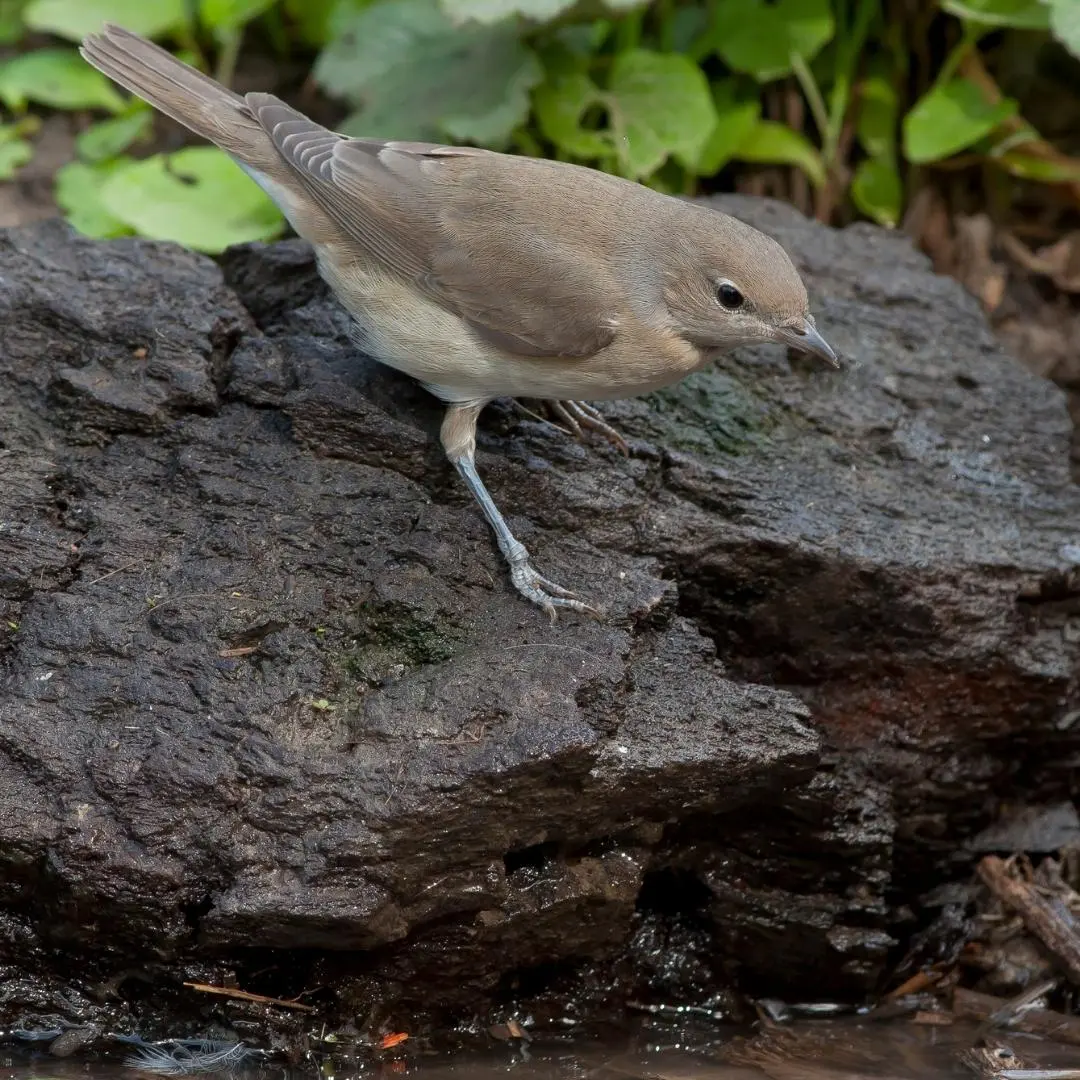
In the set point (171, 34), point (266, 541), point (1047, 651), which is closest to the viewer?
point (266, 541)

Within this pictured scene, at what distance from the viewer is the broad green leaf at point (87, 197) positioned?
6.62m

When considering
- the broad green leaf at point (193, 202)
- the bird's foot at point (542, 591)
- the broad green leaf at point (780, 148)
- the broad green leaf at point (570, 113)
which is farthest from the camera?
the broad green leaf at point (780, 148)

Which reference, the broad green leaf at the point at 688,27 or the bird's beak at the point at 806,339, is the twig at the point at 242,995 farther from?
the broad green leaf at the point at 688,27

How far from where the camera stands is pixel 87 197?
6.81m

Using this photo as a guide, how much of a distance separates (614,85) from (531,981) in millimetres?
4066

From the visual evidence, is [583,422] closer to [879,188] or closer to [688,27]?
[879,188]

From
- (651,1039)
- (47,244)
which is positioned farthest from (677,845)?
(47,244)

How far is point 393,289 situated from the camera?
4441mm

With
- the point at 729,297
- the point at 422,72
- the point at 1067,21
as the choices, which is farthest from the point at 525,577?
the point at 1067,21

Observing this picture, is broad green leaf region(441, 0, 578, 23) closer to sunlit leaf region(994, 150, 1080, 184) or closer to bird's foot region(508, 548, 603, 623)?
sunlit leaf region(994, 150, 1080, 184)

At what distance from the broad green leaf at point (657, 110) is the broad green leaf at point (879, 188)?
3.08 ft

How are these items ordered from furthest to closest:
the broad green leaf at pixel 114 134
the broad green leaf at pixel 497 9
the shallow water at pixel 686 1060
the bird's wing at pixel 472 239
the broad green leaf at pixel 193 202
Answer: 1. the broad green leaf at pixel 114 134
2. the broad green leaf at pixel 193 202
3. the broad green leaf at pixel 497 9
4. the bird's wing at pixel 472 239
5. the shallow water at pixel 686 1060

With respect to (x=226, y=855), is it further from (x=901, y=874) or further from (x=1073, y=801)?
(x=1073, y=801)

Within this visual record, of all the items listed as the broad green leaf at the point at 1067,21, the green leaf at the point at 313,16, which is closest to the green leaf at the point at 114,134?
the green leaf at the point at 313,16
